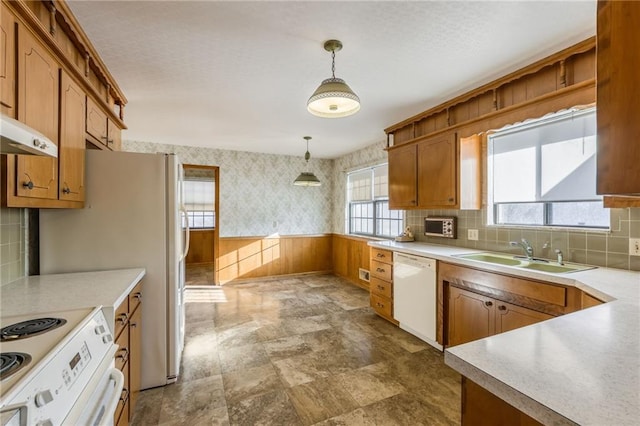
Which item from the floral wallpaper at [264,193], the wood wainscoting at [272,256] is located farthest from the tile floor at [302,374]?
the floral wallpaper at [264,193]

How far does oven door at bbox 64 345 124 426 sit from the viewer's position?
0.93m

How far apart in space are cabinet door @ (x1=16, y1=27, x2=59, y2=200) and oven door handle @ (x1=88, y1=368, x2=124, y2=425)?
94 centimetres

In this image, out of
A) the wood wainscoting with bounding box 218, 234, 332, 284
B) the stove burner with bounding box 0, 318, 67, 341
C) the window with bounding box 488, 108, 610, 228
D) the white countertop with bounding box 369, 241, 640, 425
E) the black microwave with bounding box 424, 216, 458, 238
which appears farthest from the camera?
the wood wainscoting with bounding box 218, 234, 332, 284

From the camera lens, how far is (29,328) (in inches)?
42.9

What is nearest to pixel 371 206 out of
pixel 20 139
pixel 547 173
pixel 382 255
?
pixel 382 255

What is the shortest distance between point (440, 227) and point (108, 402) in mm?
3276

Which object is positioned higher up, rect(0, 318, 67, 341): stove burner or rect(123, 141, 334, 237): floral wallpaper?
rect(123, 141, 334, 237): floral wallpaper

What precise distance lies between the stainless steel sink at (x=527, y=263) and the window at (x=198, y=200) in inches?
244

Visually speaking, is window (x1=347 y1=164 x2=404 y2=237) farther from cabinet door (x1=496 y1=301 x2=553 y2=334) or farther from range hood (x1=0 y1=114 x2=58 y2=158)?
range hood (x1=0 y1=114 x2=58 y2=158)

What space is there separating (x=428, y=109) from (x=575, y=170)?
149 cm

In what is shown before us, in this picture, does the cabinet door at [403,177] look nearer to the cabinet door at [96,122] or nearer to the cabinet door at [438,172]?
the cabinet door at [438,172]

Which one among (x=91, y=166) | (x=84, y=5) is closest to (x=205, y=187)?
(x=91, y=166)

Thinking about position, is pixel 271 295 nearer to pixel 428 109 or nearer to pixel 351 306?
pixel 351 306

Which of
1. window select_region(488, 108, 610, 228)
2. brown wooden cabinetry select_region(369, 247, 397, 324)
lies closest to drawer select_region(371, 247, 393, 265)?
brown wooden cabinetry select_region(369, 247, 397, 324)
